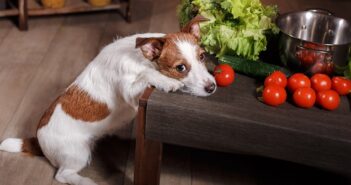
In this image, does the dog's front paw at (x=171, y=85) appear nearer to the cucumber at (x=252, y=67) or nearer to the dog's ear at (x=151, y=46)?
the dog's ear at (x=151, y=46)

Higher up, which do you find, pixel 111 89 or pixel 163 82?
pixel 163 82

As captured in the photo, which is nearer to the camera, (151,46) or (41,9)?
(151,46)

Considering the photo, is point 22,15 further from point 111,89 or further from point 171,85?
point 171,85

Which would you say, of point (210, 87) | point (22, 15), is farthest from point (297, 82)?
point (22, 15)

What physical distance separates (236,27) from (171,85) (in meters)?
0.54

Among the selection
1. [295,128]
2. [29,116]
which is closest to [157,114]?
[295,128]

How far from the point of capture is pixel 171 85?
167 cm

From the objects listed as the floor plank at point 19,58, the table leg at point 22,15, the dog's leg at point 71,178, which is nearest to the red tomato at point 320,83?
the dog's leg at point 71,178

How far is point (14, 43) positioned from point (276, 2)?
225cm

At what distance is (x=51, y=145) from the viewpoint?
2014 millimetres

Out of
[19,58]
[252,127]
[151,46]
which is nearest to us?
[252,127]

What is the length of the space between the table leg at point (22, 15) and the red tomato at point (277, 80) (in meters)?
2.21

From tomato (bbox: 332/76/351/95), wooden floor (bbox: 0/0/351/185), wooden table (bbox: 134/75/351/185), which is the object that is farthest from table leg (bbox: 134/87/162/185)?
tomato (bbox: 332/76/351/95)

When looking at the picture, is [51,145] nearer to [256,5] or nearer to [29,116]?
[29,116]
